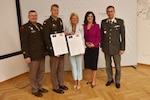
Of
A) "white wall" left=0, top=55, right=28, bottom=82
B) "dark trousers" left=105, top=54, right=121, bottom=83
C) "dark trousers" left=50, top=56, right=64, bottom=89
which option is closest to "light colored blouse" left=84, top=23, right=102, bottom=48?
"dark trousers" left=105, top=54, right=121, bottom=83

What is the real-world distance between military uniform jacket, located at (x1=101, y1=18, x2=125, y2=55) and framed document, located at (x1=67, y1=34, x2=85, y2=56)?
1.42 feet

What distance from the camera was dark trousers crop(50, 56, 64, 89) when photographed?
3105 mm

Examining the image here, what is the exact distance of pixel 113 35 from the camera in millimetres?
3150

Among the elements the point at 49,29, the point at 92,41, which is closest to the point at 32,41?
the point at 49,29

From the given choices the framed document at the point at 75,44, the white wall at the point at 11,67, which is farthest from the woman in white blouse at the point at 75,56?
the white wall at the point at 11,67

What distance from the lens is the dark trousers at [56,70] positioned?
A: 3105 mm

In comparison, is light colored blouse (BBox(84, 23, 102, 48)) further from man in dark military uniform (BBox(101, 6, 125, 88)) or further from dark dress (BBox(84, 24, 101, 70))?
man in dark military uniform (BBox(101, 6, 125, 88))

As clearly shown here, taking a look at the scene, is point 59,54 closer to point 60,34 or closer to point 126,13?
point 60,34

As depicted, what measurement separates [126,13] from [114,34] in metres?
1.21

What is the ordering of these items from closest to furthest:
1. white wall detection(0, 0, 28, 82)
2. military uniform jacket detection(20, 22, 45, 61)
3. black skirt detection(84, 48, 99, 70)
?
military uniform jacket detection(20, 22, 45, 61)
black skirt detection(84, 48, 99, 70)
white wall detection(0, 0, 28, 82)

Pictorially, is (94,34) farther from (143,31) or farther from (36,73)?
(143,31)

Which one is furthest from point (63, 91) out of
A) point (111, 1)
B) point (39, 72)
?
point (111, 1)

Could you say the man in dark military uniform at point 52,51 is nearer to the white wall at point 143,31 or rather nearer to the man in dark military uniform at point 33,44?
the man in dark military uniform at point 33,44

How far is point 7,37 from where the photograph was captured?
389cm
